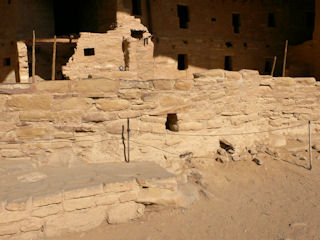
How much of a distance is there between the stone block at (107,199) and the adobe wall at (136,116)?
3.54 feet

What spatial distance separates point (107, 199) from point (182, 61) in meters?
11.8

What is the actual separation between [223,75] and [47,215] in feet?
11.6

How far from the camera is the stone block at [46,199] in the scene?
9.54 ft

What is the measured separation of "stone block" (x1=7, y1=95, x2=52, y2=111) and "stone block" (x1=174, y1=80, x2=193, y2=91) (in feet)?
6.22

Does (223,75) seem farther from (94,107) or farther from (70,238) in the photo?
(70,238)

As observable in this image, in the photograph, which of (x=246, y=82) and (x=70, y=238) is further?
(x=246, y=82)

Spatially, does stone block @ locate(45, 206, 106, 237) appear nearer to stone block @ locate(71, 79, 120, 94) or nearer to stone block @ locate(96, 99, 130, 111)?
stone block @ locate(96, 99, 130, 111)

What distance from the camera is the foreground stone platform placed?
2.88 metres

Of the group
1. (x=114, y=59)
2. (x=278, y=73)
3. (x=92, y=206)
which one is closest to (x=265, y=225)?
(x=92, y=206)

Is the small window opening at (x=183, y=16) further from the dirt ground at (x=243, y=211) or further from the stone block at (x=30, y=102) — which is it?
the stone block at (x=30, y=102)

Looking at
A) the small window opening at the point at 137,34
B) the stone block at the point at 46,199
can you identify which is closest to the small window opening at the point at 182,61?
the small window opening at the point at 137,34

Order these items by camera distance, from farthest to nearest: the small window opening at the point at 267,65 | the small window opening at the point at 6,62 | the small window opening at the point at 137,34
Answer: the small window opening at the point at 267,65
the small window opening at the point at 6,62
the small window opening at the point at 137,34

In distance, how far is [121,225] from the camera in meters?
3.26

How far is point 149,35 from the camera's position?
11773 millimetres
